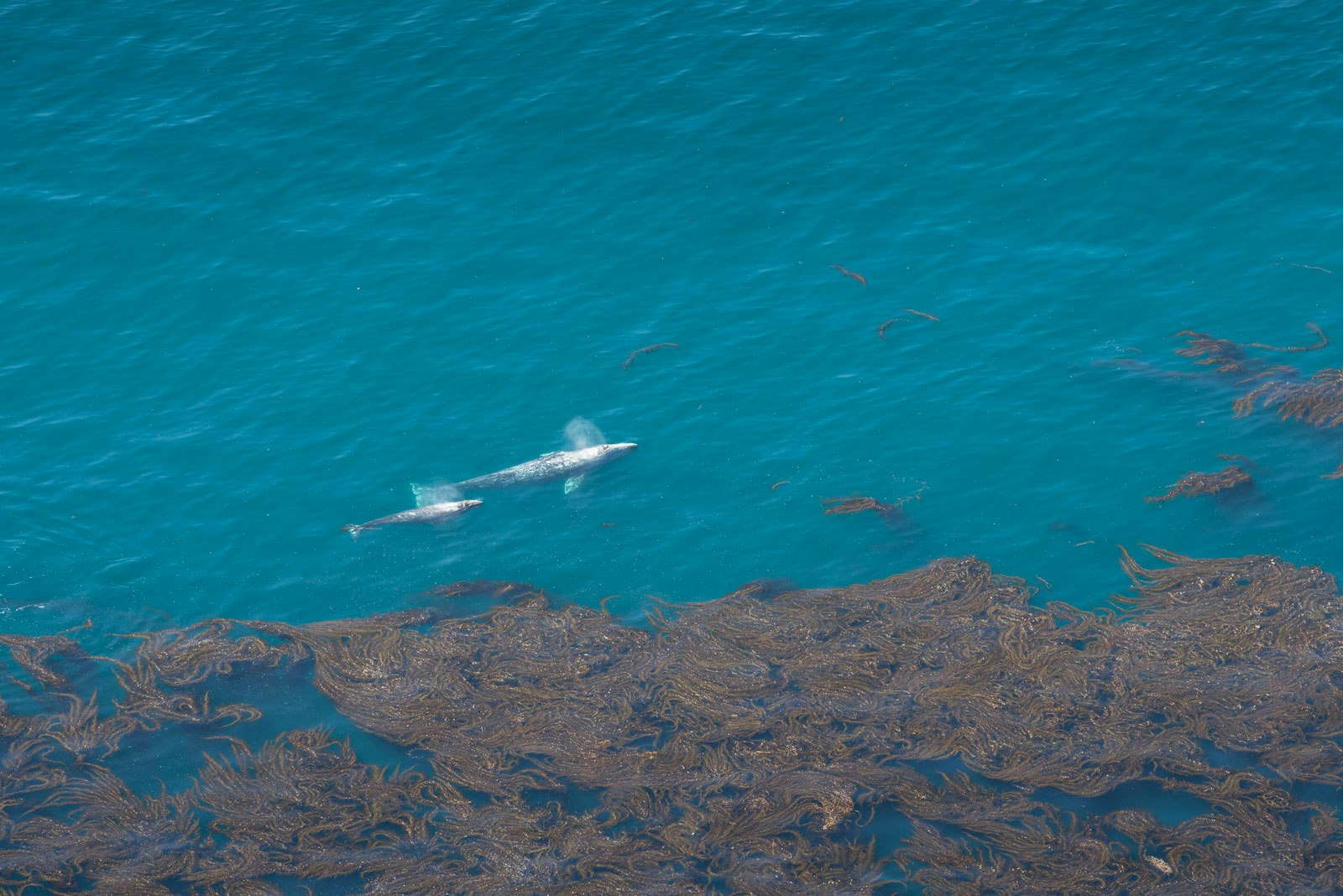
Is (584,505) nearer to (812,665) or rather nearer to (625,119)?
(812,665)

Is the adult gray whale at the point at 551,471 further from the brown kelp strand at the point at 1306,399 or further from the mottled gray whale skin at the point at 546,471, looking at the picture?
the brown kelp strand at the point at 1306,399

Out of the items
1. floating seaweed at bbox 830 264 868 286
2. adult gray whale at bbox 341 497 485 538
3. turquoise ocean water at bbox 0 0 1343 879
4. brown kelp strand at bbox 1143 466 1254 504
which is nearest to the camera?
brown kelp strand at bbox 1143 466 1254 504

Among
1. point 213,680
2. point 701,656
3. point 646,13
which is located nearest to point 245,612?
point 213,680

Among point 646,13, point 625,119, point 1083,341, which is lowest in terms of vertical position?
point 1083,341

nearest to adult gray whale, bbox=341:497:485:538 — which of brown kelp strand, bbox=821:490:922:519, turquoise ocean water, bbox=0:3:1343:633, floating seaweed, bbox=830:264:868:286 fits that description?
turquoise ocean water, bbox=0:3:1343:633

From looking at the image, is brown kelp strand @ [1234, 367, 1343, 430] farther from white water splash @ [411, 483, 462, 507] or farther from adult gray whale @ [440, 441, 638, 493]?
white water splash @ [411, 483, 462, 507]

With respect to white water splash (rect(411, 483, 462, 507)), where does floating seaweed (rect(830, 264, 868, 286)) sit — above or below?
above
